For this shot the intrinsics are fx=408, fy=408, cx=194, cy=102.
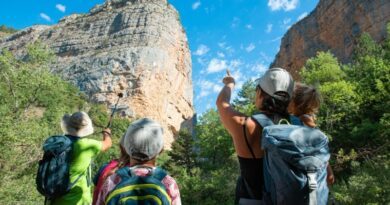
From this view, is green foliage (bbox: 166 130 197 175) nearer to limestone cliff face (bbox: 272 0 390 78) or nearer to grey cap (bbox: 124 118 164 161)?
limestone cliff face (bbox: 272 0 390 78)

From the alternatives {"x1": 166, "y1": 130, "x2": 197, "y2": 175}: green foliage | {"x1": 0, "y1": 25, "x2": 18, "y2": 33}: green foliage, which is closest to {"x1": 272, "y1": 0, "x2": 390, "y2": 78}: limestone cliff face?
{"x1": 166, "y1": 130, "x2": 197, "y2": 175}: green foliage

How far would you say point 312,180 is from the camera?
2092 millimetres

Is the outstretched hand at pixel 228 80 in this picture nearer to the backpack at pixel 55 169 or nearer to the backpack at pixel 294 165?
the backpack at pixel 294 165

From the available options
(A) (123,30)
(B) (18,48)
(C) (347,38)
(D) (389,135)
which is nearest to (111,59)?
(A) (123,30)

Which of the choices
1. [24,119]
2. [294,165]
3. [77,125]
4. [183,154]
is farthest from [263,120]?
[183,154]

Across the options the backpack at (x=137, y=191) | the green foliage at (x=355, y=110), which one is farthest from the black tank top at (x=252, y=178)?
the green foliage at (x=355, y=110)

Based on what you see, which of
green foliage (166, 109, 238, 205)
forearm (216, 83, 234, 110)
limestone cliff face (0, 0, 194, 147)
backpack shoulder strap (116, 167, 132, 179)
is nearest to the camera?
backpack shoulder strap (116, 167, 132, 179)

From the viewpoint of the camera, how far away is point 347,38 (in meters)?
47.5

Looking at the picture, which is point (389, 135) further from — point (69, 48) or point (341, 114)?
point (69, 48)

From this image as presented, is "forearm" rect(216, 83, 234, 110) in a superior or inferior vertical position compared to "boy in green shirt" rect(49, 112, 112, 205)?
superior

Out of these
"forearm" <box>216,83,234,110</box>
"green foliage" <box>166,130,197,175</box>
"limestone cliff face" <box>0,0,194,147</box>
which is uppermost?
"limestone cliff face" <box>0,0,194,147</box>

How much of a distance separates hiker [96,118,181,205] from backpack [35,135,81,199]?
3.27ft

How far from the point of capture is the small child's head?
2852mm

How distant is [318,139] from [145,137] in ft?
3.36
